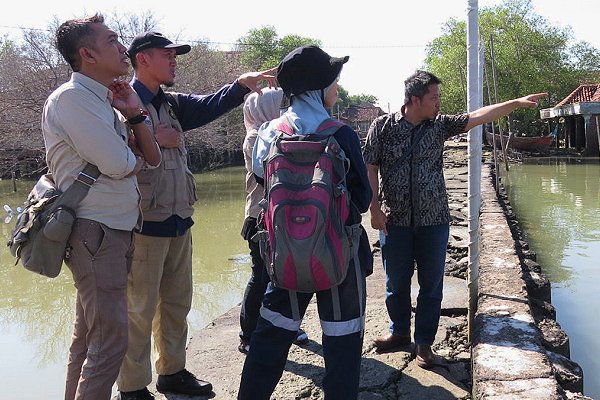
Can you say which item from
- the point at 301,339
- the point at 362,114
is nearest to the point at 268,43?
the point at 362,114

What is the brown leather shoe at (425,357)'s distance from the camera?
3297 mm

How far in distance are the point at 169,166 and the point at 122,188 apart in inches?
20.2

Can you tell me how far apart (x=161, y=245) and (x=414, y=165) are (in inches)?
57.3

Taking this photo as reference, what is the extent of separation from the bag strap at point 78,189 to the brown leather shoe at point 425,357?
2030mm

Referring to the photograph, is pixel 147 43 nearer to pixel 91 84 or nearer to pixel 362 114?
pixel 91 84

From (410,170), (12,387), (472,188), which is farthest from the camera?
(12,387)

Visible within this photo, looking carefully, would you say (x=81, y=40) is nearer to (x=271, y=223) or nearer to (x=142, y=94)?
(x=142, y=94)

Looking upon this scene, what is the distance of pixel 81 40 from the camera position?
2.33 m

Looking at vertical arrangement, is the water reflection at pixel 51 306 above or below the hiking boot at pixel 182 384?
below

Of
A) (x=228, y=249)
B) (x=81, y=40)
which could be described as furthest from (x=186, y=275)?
(x=228, y=249)

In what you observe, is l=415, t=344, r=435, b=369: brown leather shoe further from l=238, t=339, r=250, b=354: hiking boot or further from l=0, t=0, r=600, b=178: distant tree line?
l=0, t=0, r=600, b=178: distant tree line

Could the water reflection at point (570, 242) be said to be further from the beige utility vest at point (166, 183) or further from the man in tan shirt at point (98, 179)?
the man in tan shirt at point (98, 179)

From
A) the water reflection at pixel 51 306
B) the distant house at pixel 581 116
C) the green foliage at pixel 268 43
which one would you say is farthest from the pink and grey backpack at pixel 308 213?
the green foliage at pixel 268 43

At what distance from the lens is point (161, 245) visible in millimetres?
2865
